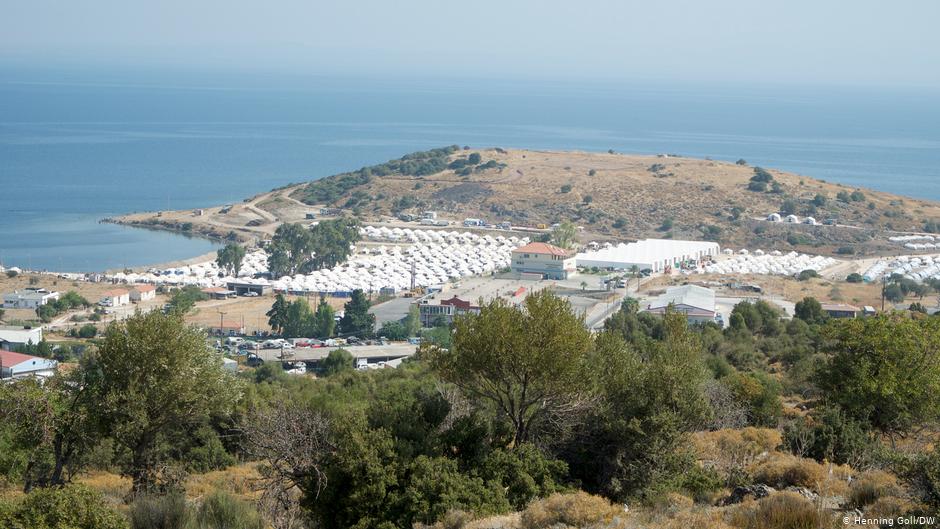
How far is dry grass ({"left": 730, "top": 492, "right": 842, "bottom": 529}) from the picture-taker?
6.97 metres

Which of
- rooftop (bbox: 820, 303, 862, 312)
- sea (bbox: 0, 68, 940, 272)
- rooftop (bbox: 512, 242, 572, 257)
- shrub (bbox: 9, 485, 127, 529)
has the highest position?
shrub (bbox: 9, 485, 127, 529)

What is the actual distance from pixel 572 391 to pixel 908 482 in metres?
3.87

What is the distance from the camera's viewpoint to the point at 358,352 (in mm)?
31266

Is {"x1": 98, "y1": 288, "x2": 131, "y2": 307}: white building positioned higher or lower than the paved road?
lower

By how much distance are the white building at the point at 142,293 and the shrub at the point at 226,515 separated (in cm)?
3285

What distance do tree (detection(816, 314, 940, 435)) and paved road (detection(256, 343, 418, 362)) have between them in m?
18.1

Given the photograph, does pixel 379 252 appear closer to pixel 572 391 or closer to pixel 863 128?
pixel 572 391

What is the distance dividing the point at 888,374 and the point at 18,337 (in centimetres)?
2636

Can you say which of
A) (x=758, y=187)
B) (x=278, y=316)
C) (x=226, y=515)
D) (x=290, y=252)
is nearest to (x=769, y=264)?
(x=758, y=187)

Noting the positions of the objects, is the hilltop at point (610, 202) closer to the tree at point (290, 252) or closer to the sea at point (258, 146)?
the sea at point (258, 146)

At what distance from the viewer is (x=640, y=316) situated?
29672 mm

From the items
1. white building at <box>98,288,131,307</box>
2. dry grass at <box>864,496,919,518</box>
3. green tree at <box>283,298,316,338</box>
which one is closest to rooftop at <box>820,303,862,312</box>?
green tree at <box>283,298,316,338</box>

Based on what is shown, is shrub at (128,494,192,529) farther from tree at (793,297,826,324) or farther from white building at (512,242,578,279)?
white building at (512,242,578,279)

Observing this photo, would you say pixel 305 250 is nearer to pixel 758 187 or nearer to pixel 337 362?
pixel 337 362
